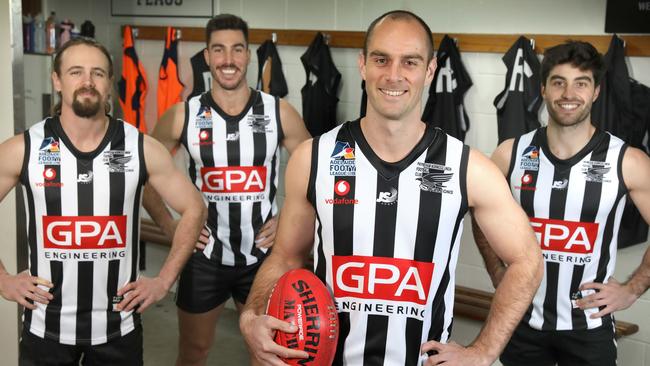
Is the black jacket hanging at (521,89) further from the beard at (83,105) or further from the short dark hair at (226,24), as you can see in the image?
the beard at (83,105)

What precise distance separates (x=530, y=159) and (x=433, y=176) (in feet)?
3.43

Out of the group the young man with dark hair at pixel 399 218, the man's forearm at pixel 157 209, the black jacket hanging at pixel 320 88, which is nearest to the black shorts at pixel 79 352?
the man's forearm at pixel 157 209

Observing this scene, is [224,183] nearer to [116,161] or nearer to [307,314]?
[116,161]

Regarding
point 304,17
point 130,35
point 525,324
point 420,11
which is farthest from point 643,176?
point 130,35

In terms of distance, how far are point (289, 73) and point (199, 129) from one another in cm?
157

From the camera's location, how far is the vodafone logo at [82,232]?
3.01m

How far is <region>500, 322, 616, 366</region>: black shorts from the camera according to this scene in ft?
10.4

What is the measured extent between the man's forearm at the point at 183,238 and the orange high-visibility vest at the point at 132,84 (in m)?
3.05

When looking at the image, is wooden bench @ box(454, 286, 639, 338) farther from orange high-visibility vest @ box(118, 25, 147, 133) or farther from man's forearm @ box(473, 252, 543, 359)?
orange high-visibility vest @ box(118, 25, 147, 133)

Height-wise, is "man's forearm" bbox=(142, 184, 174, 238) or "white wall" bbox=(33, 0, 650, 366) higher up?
"white wall" bbox=(33, 0, 650, 366)

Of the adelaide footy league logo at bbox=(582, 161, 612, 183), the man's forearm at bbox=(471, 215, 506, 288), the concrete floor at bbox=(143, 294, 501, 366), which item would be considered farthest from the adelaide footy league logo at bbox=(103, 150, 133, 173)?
the concrete floor at bbox=(143, 294, 501, 366)

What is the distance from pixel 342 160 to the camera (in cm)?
248

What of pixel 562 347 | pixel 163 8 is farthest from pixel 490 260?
pixel 163 8

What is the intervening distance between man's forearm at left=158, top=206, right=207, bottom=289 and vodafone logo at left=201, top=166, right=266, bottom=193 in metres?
0.58
